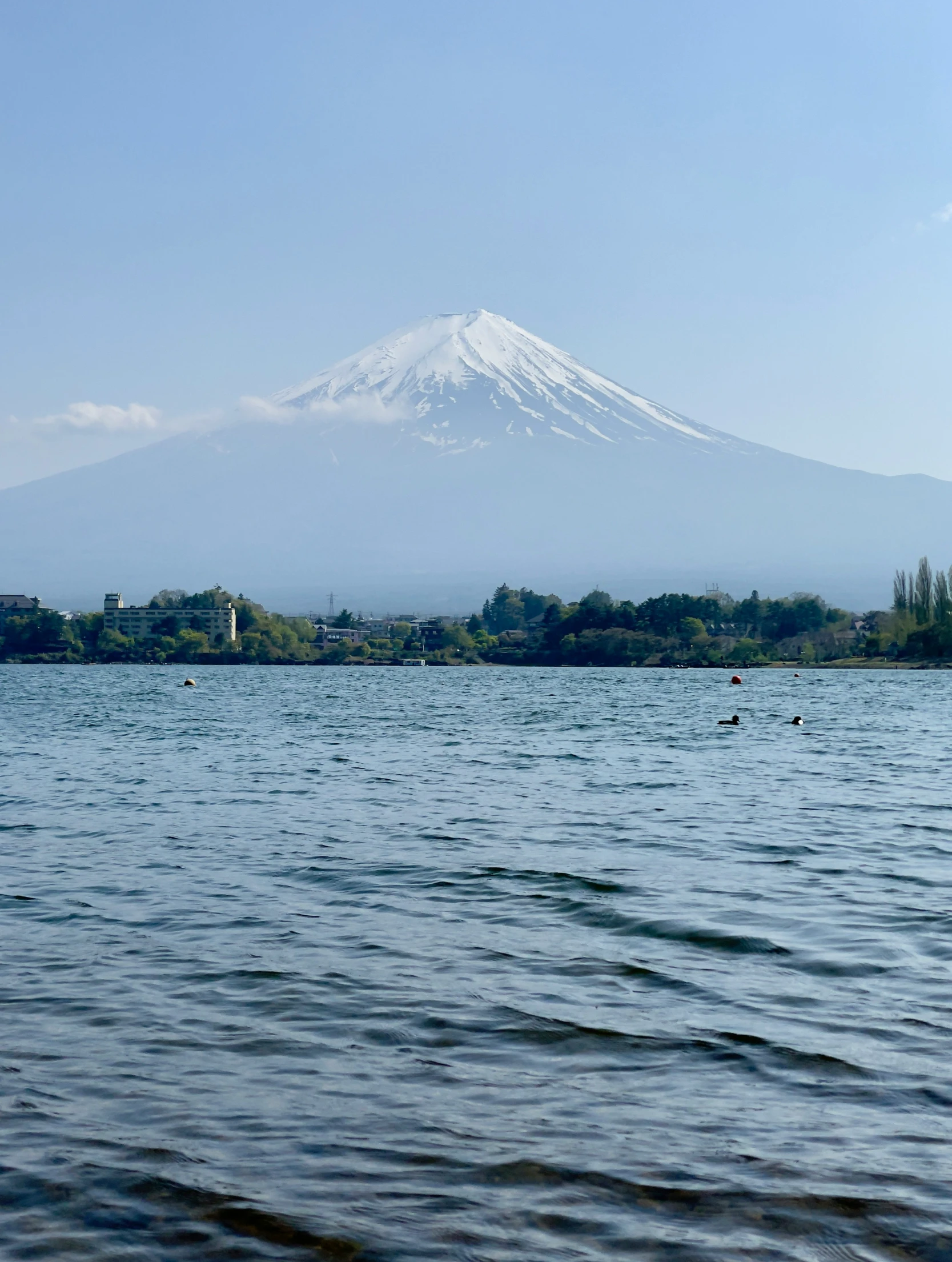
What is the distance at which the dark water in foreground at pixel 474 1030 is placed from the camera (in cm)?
662

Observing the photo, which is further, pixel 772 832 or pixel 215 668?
pixel 215 668

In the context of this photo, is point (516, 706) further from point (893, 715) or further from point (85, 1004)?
point (85, 1004)

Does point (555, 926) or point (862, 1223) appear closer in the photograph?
point (862, 1223)

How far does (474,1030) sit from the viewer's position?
9.63m

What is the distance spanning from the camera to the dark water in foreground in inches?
261

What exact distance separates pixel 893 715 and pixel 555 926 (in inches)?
2177

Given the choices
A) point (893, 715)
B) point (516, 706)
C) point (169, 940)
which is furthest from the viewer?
point (516, 706)

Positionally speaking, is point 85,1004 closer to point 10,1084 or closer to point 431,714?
point 10,1084

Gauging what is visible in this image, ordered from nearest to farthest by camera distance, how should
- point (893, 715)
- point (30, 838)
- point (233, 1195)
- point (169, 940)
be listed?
point (233, 1195)
point (169, 940)
point (30, 838)
point (893, 715)

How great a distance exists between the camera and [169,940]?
41.4ft

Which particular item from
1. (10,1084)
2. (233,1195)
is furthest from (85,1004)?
(233,1195)

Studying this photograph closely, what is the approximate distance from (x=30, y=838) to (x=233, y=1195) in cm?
1428

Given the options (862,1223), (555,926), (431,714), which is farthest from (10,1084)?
(431,714)

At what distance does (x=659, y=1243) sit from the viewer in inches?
248
